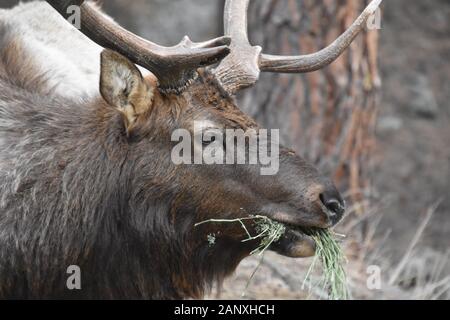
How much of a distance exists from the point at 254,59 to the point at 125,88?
78 cm

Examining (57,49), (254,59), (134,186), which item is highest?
(57,49)

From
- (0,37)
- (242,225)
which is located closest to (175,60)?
(242,225)

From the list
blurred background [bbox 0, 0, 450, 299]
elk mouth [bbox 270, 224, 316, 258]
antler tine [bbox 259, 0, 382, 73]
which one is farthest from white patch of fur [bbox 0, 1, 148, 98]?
blurred background [bbox 0, 0, 450, 299]

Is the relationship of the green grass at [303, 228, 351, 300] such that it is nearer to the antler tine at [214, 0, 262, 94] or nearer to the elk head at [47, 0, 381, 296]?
the elk head at [47, 0, 381, 296]

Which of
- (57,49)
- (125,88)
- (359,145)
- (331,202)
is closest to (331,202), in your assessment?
(331,202)

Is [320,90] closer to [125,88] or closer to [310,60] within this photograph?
[310,60]

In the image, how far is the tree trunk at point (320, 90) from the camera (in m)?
7.46

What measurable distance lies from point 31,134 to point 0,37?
894mm

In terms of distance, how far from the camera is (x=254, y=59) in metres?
4.89

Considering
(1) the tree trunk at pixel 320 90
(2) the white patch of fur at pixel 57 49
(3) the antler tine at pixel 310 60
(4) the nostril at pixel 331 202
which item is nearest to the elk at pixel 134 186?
(4) the nostril at pixel 331 202

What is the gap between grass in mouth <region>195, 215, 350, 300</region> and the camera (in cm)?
443
